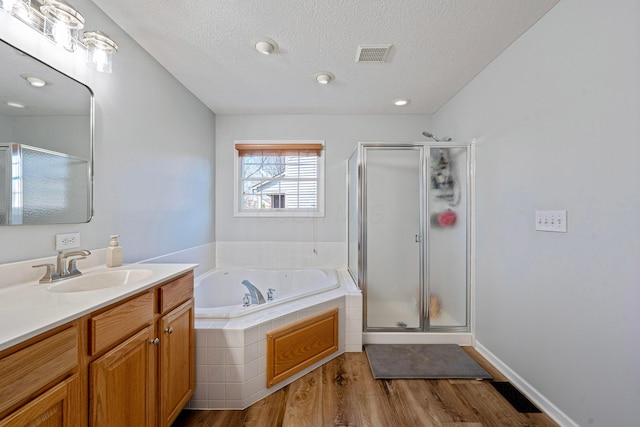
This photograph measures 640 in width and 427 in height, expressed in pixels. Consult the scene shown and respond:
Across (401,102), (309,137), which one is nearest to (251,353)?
(309,137)

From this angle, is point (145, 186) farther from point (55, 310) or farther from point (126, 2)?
point (55, 310)

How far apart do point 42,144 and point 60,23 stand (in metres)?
0.59

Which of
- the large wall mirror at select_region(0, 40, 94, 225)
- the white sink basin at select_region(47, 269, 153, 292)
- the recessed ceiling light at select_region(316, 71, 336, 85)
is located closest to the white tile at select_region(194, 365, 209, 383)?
the white sink basin at select_region(47, 269, 153, 292)

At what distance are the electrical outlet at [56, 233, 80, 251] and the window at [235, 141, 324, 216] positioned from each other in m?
1.90

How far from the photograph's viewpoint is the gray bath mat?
1964 mm

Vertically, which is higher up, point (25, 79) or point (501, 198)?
Answer: point (25, 79)

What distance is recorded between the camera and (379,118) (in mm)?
3252

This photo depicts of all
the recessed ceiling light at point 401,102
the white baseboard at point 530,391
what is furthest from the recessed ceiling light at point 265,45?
the white baseboard at point 530,391

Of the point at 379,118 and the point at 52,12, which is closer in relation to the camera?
the point at 52,12

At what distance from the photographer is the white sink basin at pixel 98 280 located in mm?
1181

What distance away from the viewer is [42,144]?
4.00ft

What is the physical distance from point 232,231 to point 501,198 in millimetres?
2804

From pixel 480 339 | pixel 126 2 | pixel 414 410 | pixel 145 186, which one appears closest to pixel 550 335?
pixel 480 339

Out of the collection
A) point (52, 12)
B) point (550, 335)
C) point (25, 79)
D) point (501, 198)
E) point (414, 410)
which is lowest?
point (414, 410)
